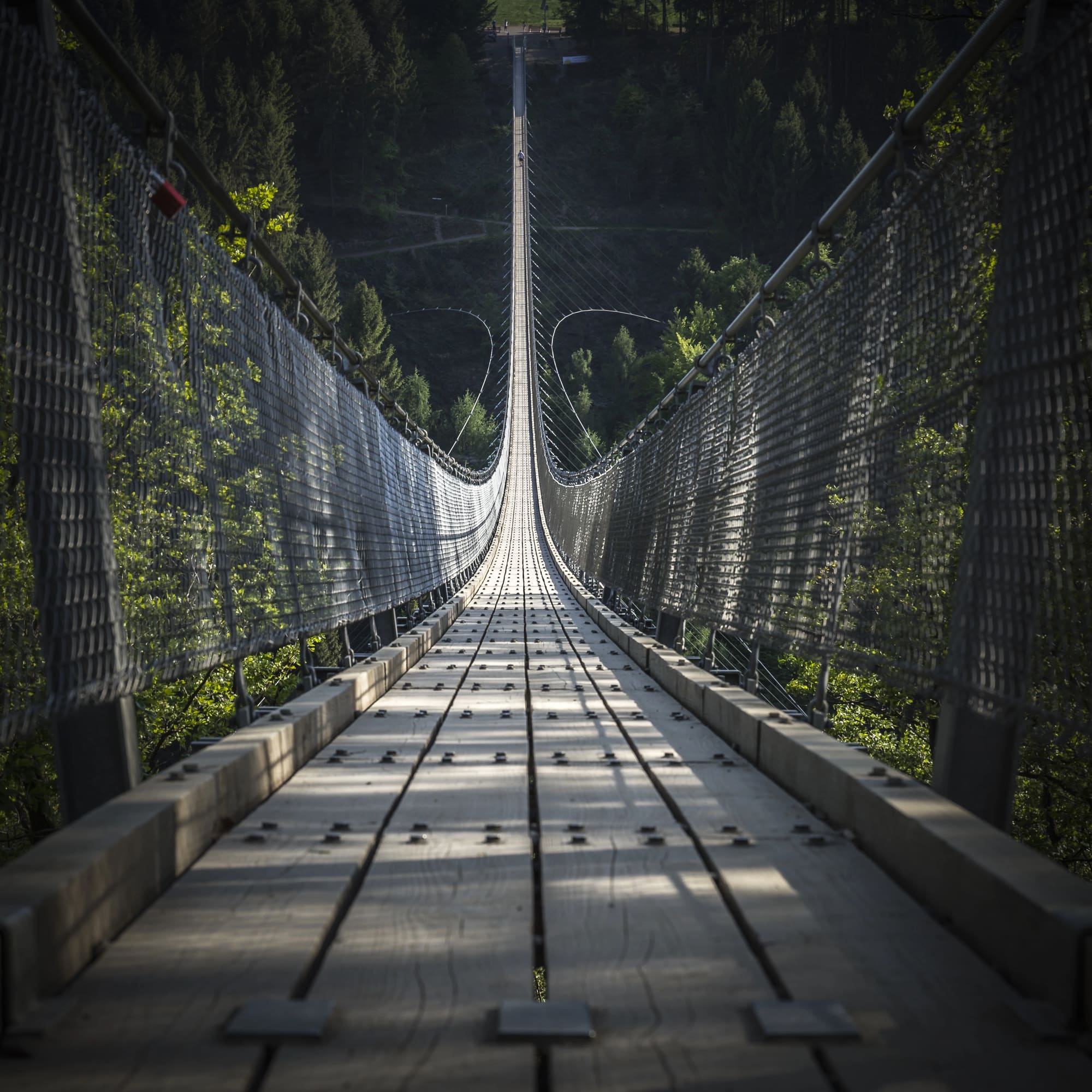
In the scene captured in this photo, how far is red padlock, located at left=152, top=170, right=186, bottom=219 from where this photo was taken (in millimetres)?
2328

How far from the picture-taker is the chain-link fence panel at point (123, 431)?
1.70 meters

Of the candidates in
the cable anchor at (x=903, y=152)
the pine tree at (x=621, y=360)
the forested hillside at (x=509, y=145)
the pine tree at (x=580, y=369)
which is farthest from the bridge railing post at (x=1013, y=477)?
the pine tree at (x=580, y=369)

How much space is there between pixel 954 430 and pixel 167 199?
154 centimetres

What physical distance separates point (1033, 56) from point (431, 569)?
23.6ft

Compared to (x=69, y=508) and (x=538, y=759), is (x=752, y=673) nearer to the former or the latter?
(x=538, y=759)

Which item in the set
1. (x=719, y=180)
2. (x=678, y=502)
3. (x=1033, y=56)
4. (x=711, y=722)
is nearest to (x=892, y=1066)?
(x=1033, y=56)

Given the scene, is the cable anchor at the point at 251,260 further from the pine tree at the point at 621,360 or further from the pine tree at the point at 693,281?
the pine tree at the point at 693,281

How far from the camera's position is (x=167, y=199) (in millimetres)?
2336

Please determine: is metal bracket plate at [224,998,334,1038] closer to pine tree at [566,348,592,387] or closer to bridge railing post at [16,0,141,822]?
bridge railing post at [16,0,141,822]

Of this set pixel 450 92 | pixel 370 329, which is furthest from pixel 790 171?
pixel 450 92

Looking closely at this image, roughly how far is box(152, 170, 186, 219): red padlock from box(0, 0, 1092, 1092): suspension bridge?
29 millimetres

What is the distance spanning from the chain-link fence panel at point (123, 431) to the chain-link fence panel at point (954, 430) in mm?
1297

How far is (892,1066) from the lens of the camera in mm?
1098

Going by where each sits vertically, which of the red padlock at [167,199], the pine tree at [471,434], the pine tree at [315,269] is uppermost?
the pine tree at [315,269]
